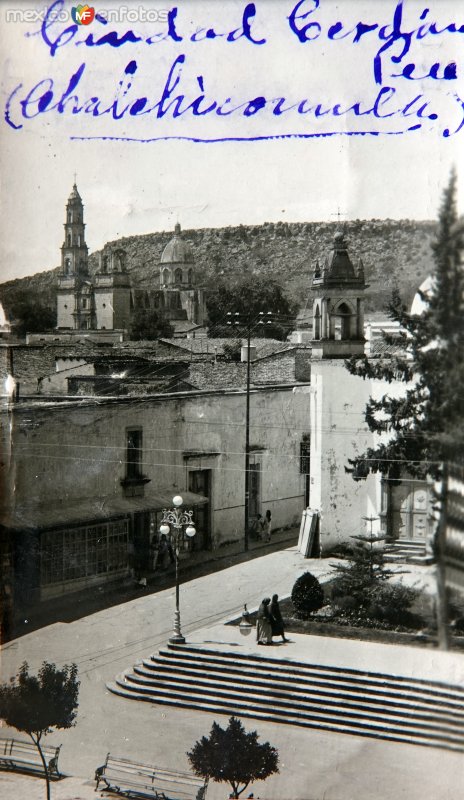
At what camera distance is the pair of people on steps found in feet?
13.6

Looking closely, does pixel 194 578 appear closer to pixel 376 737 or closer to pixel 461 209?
pixel 376 737

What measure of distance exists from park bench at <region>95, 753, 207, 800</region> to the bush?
→ 855 millimetres

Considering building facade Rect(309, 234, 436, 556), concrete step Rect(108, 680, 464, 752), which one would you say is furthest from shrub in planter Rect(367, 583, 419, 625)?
concrete step Rect(108, 680, 464, 752)

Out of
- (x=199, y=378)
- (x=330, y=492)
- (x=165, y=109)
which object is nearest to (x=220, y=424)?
→ (x=199, y=378)

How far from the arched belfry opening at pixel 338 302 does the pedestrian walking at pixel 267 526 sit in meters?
0.79

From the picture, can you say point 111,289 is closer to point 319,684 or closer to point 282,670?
point 282,670

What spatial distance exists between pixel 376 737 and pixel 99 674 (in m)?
1.28

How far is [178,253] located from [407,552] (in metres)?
1.70

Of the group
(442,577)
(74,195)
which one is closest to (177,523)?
(442,577)

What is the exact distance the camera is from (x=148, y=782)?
3.96 m

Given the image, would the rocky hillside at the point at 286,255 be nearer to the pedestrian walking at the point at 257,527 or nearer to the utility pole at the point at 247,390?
the utility pole at the point at 247,390

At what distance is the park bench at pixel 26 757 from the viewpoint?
161 inches
